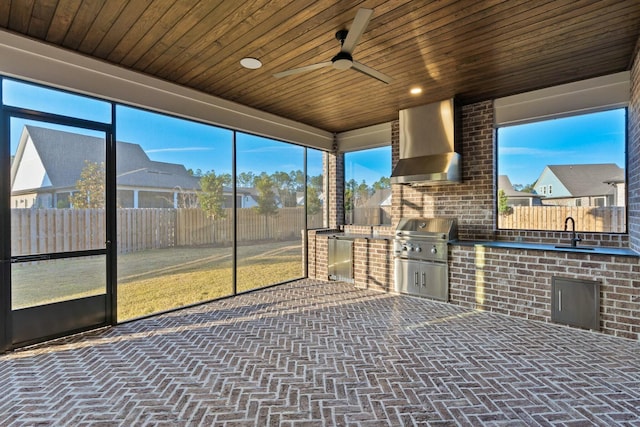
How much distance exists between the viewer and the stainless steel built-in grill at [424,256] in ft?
15.2

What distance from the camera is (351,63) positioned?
2891 millimetres

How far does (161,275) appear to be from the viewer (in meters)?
5.46

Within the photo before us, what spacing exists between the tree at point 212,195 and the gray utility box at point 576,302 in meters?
5.47

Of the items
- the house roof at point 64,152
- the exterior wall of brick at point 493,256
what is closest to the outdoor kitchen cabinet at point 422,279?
the exterior wall of brick at point 493,256

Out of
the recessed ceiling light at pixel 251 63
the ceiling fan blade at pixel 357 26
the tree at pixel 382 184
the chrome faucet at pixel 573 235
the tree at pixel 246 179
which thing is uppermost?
the recessed ceiling light at pixel 251 63

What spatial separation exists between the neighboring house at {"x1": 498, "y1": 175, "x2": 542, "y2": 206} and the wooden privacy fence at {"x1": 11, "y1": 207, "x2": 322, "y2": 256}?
367 cm

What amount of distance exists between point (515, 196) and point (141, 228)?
19.1ft

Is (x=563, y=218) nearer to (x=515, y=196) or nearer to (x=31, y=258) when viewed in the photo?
(x=515, y=196)

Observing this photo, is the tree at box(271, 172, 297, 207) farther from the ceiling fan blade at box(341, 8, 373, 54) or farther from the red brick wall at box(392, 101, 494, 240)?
the ceiling fan blade at box(341, 8, 373, 54)

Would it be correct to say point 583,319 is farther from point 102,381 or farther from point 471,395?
point 102,381

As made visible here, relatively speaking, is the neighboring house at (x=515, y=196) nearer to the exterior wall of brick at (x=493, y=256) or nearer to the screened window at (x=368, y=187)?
the exterior wall of brick at (x=493, y=256)

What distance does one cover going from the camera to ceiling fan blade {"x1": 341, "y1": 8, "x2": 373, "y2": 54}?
2250 mm

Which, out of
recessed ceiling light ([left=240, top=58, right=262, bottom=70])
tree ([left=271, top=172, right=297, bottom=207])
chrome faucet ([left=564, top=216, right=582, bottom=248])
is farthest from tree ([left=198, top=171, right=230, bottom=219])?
chrome faucet ([left=564, top=216, right=582, bottom=248])

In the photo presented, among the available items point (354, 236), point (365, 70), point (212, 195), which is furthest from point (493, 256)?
point (212, 195)
